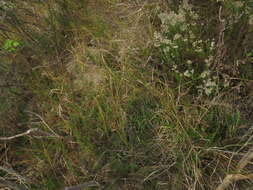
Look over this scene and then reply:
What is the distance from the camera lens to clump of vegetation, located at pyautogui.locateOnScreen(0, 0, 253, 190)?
1.59 meters

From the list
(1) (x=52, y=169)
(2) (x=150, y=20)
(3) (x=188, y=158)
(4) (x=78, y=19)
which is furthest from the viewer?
(4) (x=78, y=19)

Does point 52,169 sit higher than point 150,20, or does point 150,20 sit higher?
point 150,20

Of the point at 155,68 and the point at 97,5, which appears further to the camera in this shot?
the point at 97,5

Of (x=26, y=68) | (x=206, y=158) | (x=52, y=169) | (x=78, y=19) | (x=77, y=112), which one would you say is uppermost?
(x=78, y=19)

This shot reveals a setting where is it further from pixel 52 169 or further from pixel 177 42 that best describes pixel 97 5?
pixel 52 169

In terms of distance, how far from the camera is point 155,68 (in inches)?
72.6

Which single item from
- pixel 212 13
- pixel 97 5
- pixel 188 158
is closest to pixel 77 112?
pixel 188 158

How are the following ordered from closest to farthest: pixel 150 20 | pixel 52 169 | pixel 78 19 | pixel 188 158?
pixel 188 158
pixel 52 169
pixel 150 20
pixel 78 19

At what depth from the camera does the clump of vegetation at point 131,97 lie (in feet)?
5.22

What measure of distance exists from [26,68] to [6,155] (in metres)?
0.63

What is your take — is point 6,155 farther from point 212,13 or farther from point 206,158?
point 212,13

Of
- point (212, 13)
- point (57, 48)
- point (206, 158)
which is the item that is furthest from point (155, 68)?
point (57, 48)

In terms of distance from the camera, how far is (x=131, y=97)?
1.78 m

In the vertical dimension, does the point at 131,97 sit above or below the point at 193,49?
below
